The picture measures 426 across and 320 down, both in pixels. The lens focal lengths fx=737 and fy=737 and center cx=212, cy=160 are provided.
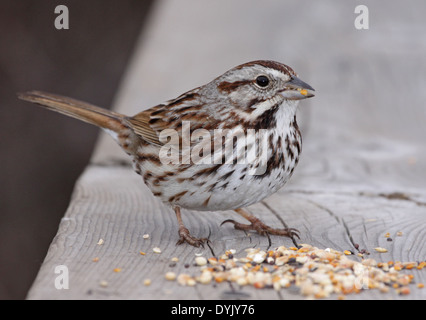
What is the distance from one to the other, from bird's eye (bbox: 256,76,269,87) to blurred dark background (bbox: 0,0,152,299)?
4.04 m

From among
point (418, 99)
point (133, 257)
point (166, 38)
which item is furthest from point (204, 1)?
point (133, 257)

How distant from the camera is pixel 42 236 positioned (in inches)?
306

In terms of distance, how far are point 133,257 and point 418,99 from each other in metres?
2.97

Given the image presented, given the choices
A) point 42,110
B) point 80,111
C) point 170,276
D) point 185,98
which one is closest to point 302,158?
point 185,98

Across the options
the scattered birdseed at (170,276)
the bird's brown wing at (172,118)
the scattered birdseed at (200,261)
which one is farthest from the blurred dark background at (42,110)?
the scattered birdseed at (170,276)

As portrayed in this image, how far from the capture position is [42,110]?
909 cm

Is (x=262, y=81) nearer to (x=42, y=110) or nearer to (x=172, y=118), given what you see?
(x=172, y=118)

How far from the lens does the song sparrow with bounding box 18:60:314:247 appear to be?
3.54 meters

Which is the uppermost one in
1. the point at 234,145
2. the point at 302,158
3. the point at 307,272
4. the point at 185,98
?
the point at 185,98

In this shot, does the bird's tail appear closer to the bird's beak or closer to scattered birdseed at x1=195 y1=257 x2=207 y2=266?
the bird's beak

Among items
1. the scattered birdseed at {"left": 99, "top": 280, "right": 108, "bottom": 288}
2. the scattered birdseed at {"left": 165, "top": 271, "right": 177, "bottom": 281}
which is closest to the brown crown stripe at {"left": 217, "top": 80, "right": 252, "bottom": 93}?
the scattered birdseed at {"left": 165, "top": 271, "right": 177, "bottom": 281}

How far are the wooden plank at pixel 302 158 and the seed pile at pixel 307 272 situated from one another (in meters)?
0.05

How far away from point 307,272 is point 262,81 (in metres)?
1.11
